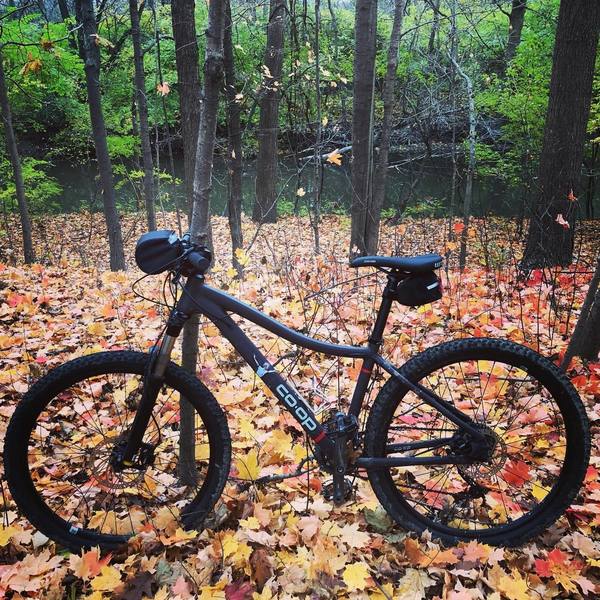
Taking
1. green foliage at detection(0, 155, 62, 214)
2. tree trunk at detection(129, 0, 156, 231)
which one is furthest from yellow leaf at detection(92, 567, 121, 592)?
green foliage at detection(0, 155, 62, 214)

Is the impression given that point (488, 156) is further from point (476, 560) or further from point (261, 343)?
point (476, 560)

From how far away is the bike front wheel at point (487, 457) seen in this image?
2092mm

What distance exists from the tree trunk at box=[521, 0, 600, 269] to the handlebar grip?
5.56m

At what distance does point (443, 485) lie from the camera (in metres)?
2.41

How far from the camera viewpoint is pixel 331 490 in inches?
97.1

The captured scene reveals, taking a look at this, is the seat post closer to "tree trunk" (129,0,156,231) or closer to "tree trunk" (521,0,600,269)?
"tree trunk" (521,0,600,269)

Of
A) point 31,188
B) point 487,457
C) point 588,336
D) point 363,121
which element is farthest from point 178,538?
point 31,188

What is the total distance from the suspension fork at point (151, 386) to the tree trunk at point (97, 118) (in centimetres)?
739

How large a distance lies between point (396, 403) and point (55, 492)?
1788 mm

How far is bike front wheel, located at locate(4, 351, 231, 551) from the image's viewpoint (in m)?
2.04

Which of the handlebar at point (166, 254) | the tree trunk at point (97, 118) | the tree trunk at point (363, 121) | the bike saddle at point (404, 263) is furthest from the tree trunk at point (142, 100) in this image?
the bike saddle at point (404, 263)

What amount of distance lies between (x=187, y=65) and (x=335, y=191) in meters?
14.9

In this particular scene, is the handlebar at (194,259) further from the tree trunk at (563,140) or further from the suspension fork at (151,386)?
the tree trunk at (563,140)

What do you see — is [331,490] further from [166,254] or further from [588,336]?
[588,336]
